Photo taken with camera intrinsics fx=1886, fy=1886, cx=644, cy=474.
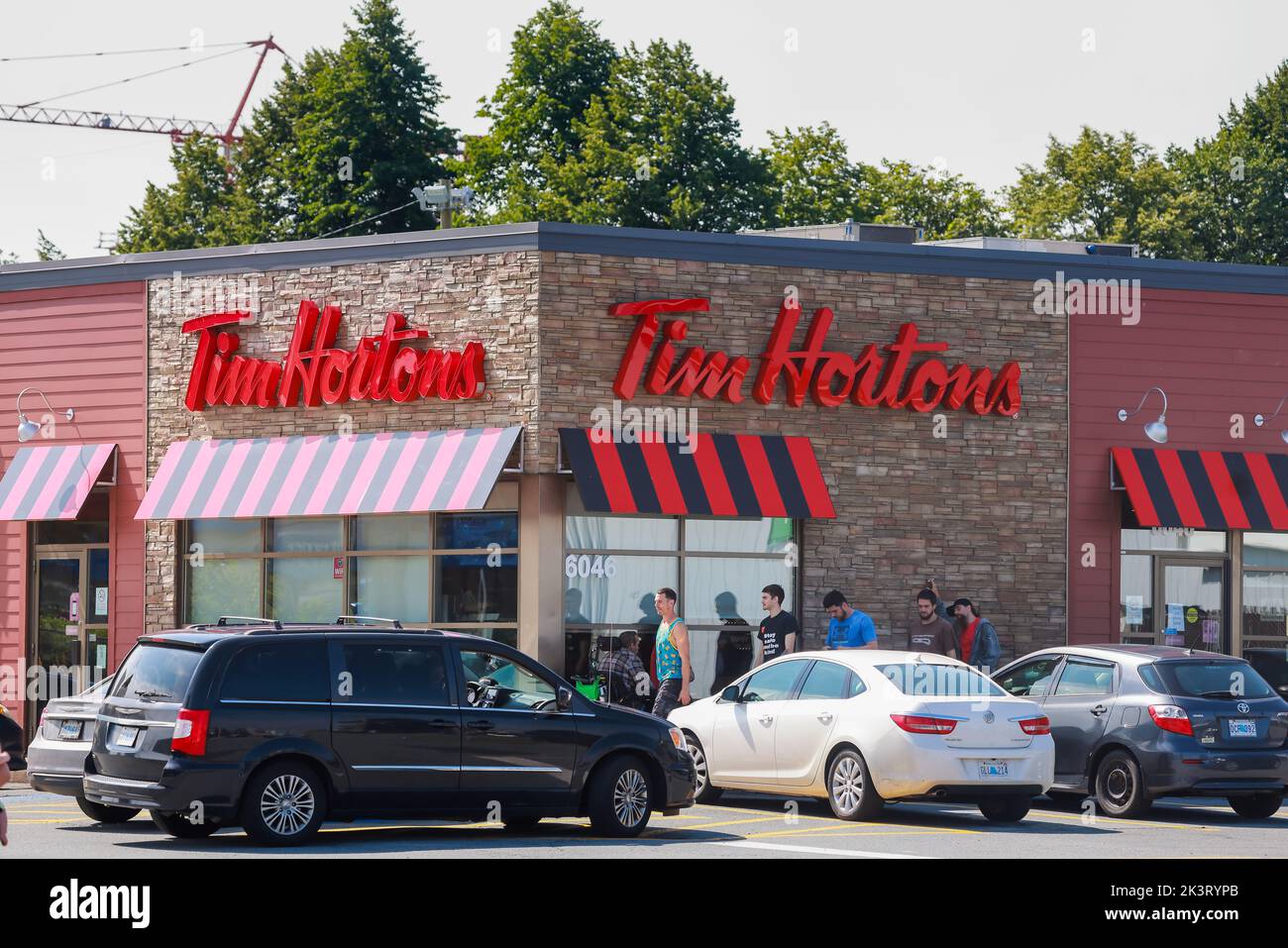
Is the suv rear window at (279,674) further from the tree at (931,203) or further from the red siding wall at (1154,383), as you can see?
the tree at (931,203)

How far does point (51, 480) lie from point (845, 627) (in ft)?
34.1

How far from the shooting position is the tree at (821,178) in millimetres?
55594

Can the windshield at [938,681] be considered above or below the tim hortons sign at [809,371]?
below

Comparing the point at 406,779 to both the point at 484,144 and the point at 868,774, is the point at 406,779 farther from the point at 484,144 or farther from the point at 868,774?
the point at 484,144

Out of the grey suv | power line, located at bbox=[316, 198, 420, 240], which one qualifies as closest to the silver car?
the grey suv

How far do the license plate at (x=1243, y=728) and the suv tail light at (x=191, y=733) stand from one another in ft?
30.0

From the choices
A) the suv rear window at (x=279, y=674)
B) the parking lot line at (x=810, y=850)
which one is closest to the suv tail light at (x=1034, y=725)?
the parking lot line at (x=810, y=850)

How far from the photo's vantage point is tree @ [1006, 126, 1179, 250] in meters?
54.8

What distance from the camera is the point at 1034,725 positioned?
1581 cm

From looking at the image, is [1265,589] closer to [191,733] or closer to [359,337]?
[359,337]

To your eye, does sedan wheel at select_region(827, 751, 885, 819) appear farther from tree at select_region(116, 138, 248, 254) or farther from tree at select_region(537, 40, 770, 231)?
tree at select_region(116, 138, 248, 254)

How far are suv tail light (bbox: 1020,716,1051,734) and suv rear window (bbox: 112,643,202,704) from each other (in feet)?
22.3

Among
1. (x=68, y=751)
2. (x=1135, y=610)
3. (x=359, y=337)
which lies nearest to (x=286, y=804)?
(x=68, y=751)

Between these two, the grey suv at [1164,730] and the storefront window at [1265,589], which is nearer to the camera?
the grey suv at [1164,730]
